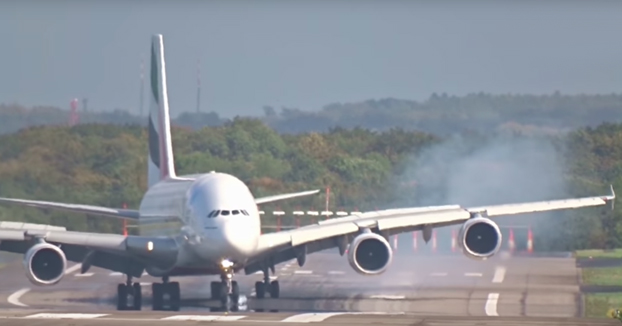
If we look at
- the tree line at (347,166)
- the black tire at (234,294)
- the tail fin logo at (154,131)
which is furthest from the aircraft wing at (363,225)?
the tree line at (347,166)

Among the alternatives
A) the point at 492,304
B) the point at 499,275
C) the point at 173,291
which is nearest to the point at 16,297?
the point at 173,291

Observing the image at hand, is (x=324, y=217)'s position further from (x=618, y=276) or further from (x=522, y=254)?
(x=618, y=276)

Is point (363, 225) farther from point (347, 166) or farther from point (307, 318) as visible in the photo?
point (347, 166)

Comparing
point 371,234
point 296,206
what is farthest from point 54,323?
point 296,206

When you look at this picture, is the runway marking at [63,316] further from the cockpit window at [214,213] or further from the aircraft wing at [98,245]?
the aircraft wing at [98,245]

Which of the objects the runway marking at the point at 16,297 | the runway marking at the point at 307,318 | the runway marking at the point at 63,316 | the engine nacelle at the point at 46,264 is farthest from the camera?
the runway marking at the point at 16,297

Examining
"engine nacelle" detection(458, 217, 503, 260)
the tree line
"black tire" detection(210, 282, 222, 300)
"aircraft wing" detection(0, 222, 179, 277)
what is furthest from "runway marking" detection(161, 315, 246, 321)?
the tree line
